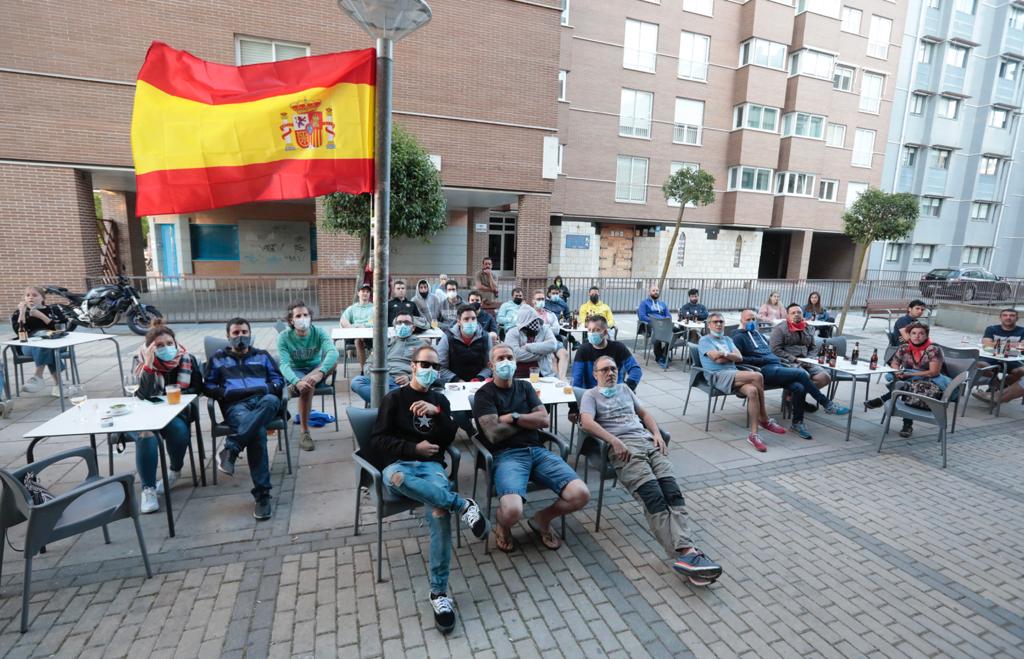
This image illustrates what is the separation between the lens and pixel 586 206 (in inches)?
977

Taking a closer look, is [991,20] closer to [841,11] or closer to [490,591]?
[841,11]

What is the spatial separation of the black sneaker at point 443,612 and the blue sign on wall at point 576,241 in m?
23.0

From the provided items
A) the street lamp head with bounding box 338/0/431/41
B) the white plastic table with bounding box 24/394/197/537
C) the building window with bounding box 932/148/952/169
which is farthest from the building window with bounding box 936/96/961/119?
the white plastic table with bounding box 24/394/197/537

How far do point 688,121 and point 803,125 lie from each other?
611 centimetres

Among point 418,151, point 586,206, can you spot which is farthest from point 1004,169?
point 418,151

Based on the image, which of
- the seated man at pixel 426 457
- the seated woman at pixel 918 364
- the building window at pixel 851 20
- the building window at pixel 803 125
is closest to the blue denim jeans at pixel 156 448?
the seated man at pixel 426 457

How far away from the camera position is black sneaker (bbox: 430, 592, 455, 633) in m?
3.04

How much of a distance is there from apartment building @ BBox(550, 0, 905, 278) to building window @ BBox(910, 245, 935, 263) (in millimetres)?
6168

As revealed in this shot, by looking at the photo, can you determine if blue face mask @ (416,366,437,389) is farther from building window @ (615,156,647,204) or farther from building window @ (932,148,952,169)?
building window @ (932,148,952,169)

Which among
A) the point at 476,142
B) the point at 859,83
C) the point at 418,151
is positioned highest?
the point at 859,83

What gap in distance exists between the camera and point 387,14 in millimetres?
3699

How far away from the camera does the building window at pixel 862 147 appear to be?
91.1ft

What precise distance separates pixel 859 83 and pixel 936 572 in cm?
3172

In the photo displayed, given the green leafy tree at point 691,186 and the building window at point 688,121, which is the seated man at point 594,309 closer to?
the green leafy tree at point 691,186
